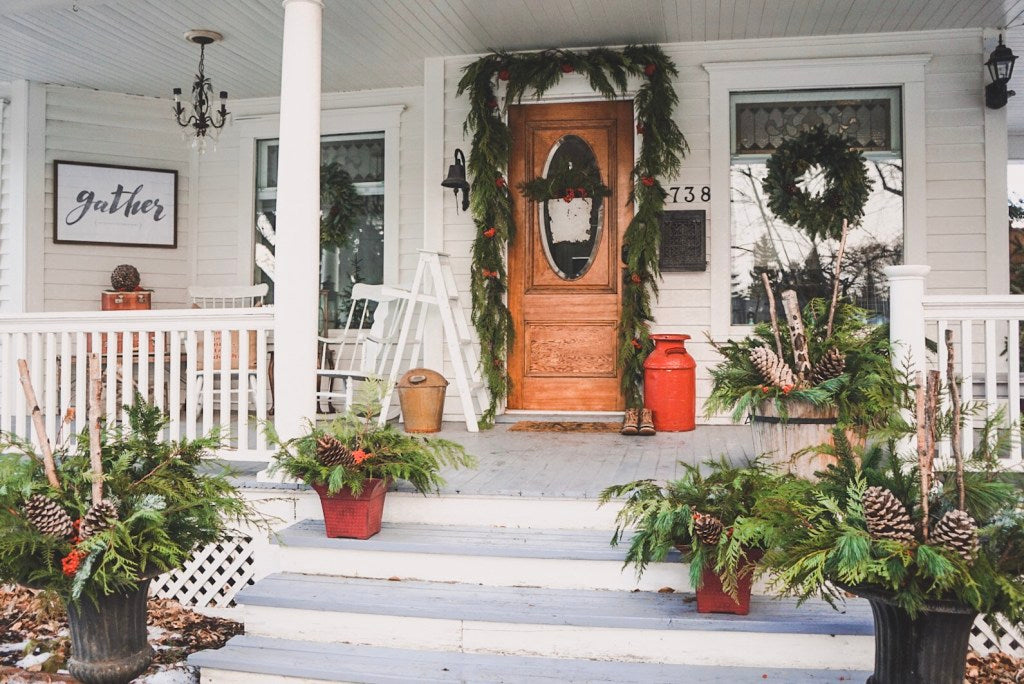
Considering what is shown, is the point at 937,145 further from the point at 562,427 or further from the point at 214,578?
the point at 214,578

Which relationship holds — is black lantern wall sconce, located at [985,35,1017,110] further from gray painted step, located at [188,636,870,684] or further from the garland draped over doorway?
gray painted step, located at [188,636,870,684]

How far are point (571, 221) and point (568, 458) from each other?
2.13 m

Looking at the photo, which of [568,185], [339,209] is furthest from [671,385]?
[339,209]

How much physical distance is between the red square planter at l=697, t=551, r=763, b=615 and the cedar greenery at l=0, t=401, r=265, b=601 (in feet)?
4.83

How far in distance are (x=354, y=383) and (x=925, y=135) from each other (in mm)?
4163

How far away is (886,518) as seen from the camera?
1.96 m

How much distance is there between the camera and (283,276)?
12.4 ft

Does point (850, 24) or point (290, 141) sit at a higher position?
point (850, 24)

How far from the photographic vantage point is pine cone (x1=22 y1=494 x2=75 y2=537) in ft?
8.14

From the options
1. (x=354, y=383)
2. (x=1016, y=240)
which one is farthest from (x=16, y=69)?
(x=1016, y=240)

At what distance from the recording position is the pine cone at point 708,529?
8.13ft

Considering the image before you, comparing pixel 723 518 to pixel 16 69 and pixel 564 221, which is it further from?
pixel 16 69

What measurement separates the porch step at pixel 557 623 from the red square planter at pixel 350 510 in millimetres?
182

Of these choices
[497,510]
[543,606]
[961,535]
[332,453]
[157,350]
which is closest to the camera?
[961,535]
